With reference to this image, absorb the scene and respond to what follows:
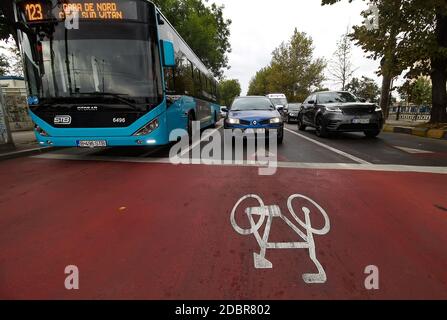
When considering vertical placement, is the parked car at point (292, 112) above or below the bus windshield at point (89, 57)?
below

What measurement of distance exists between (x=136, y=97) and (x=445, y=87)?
1233 centimetres

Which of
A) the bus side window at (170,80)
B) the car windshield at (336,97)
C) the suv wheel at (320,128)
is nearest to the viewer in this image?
the bus side window at (170,80)

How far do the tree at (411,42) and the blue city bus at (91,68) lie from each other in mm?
9559

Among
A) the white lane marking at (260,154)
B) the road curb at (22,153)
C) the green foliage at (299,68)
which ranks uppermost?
the green foliage at (299,68)

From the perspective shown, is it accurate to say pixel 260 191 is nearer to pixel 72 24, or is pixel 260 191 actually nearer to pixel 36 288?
pixel 36 288

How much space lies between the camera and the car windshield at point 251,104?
9.18 metres

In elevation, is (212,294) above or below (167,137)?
below

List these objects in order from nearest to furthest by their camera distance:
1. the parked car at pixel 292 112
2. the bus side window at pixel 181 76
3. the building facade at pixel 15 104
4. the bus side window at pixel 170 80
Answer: the bus side window at pixel 170 80 < the bus side window at pixel 181 76 < the building facade at pixel 15 104 < the parked car at pixel 292 112

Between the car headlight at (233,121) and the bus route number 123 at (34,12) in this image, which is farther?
the car headlight at (233,121)

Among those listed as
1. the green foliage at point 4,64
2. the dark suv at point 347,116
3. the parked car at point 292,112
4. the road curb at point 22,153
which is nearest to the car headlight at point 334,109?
the dark suv at point 347,116

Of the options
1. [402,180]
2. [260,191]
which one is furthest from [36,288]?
[402,180]

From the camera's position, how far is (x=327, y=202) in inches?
142

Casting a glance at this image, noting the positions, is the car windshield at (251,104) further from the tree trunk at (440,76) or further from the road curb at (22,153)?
the tree trunk at (440,76)

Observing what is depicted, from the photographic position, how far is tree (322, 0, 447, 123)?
34.3ft
